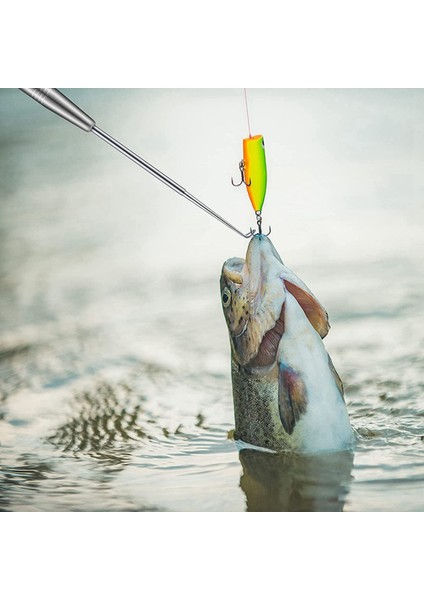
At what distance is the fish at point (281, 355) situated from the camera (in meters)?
2.77

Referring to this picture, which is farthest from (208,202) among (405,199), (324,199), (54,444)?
(54,444)

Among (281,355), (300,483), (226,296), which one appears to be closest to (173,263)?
(226,296)

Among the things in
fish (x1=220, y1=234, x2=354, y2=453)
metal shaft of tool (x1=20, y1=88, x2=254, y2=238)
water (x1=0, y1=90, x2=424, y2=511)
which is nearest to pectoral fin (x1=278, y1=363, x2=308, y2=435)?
fish (x1=220, y1=234, x2=354, y2=453)

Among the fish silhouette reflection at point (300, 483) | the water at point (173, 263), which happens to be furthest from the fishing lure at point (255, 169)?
the fish silhouette reflection at point (300, 483)

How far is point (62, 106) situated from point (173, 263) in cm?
63

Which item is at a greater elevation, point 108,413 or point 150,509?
point 108,413

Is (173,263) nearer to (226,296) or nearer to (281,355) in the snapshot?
(226,296)

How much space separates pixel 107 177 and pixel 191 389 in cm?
63

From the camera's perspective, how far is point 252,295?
9.16 feet

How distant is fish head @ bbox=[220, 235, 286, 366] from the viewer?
2760 millimetres

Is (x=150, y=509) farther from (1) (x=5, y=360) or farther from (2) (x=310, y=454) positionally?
(1) (x=5, y=360)

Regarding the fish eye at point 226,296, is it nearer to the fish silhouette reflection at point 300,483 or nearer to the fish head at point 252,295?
the fish head at point 252,295

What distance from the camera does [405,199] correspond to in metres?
3.26

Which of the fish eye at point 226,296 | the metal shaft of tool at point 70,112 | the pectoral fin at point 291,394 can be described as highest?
the metal shaft of tool at point 70,112
